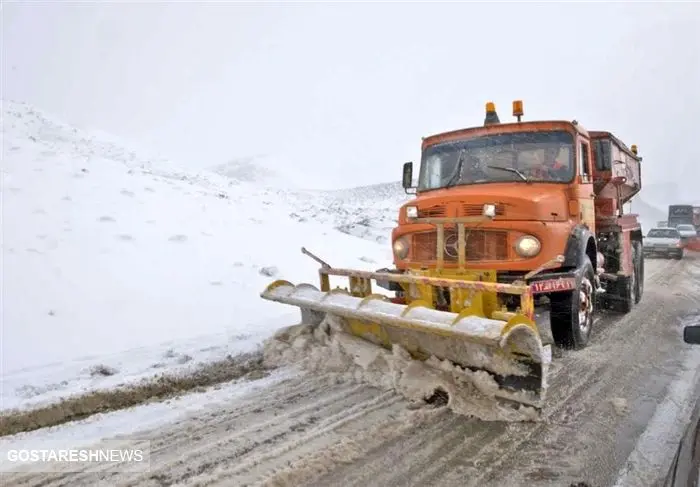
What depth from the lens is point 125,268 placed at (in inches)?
360

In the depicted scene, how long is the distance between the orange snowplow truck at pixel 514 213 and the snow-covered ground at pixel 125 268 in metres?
2.72

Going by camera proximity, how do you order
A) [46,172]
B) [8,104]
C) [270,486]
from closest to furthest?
[270,486] → [46,172] → [8,104]

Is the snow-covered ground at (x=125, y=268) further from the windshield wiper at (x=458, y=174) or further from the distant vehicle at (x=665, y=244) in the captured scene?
the distant vehicle at (x=665, y=244)

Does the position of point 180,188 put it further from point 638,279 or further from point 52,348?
point 638,279

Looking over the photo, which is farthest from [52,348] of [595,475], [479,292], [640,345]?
[640,345]

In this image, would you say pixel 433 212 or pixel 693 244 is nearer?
pixel 433 212

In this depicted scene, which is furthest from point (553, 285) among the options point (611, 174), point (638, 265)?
point (638, 265)

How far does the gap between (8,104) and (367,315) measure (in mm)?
28171

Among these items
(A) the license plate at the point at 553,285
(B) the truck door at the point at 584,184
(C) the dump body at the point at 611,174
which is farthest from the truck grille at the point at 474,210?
(C) the dump body at the point at 611,174

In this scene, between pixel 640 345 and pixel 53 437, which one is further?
pixel 640 345

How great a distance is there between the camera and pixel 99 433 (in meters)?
4.10

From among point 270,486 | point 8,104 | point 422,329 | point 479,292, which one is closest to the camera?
point 270,486

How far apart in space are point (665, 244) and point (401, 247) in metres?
17.7

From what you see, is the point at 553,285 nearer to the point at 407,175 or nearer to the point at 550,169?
the point at 550,169
